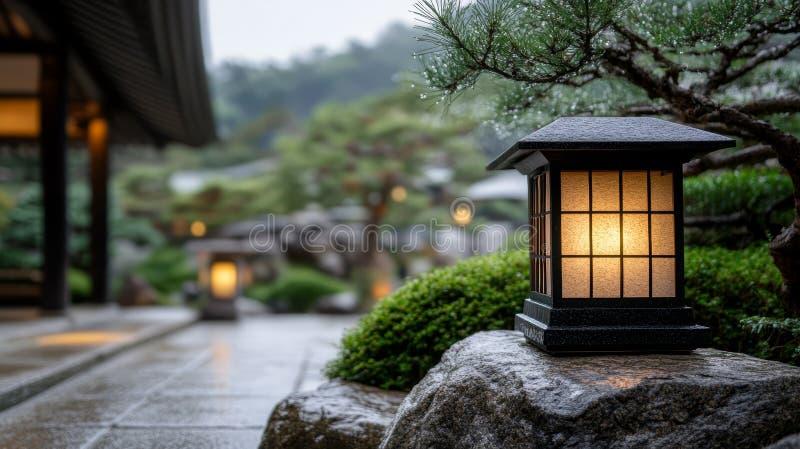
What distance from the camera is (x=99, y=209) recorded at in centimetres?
1454

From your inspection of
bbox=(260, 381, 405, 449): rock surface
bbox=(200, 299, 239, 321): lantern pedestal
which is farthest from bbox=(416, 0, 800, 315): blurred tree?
bbox=(200, 299, 239, 321): lantern pedestal

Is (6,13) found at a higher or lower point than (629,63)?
higher

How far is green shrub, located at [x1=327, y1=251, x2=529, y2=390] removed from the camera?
4.32m

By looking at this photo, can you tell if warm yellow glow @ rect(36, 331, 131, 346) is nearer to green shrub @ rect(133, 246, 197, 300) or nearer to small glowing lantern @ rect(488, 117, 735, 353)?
small glowing lantern @ rect(488, 117, 735, 353)

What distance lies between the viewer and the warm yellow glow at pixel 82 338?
8.41 meters

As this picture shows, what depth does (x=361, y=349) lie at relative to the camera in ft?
14.8

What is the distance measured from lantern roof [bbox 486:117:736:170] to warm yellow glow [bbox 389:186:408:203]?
1519 cm

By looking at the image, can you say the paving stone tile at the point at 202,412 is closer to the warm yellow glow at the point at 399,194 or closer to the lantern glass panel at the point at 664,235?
the lantern glass panel at the point at 664,235

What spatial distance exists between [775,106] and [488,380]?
8.55 feet

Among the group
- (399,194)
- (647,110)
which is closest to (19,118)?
(399,194)

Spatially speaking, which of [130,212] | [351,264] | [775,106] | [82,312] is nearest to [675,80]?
[775,106]

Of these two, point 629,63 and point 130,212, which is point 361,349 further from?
point 130,212

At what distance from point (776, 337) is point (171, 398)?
14.2 feet

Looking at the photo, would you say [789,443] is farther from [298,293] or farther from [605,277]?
[298,293]
